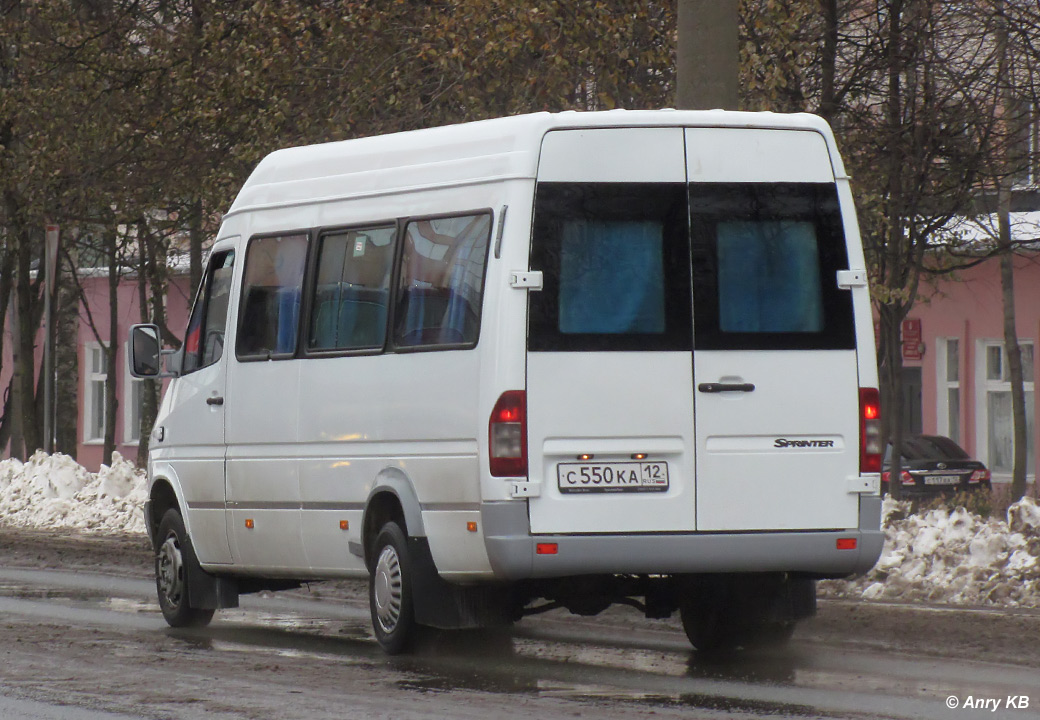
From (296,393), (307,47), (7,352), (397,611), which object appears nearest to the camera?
(397,611)

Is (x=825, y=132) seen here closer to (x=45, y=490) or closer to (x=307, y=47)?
(x=307, y=47)

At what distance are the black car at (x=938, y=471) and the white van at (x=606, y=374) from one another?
69.7 ft

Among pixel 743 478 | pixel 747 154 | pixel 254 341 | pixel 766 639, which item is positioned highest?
pixel 747 154

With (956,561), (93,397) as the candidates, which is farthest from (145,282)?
(956,561)

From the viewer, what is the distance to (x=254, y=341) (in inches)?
438

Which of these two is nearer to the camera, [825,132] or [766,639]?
[825,132]

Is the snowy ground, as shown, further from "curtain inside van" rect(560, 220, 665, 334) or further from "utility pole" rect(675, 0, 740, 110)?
"curtain inside van" rect(560, 220, 665, 334)

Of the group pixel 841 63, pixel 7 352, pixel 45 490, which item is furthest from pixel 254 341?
pixel 7 352

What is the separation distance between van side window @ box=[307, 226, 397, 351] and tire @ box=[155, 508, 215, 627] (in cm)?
195

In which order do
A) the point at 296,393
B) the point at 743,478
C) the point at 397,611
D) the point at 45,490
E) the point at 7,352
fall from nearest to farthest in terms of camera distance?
the point at 743,478 → the point at 397,611 → the point at 296,393 → the point at 45,490 → the point at 7,352

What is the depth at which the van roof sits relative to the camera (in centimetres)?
931

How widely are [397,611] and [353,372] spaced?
121 centimetres

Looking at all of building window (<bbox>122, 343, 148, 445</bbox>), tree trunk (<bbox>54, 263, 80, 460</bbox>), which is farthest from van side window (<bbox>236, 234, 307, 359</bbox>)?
building window (<bbox>122, 343, 148, 445</bbox>)

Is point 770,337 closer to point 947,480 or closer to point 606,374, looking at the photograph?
point 606,374
